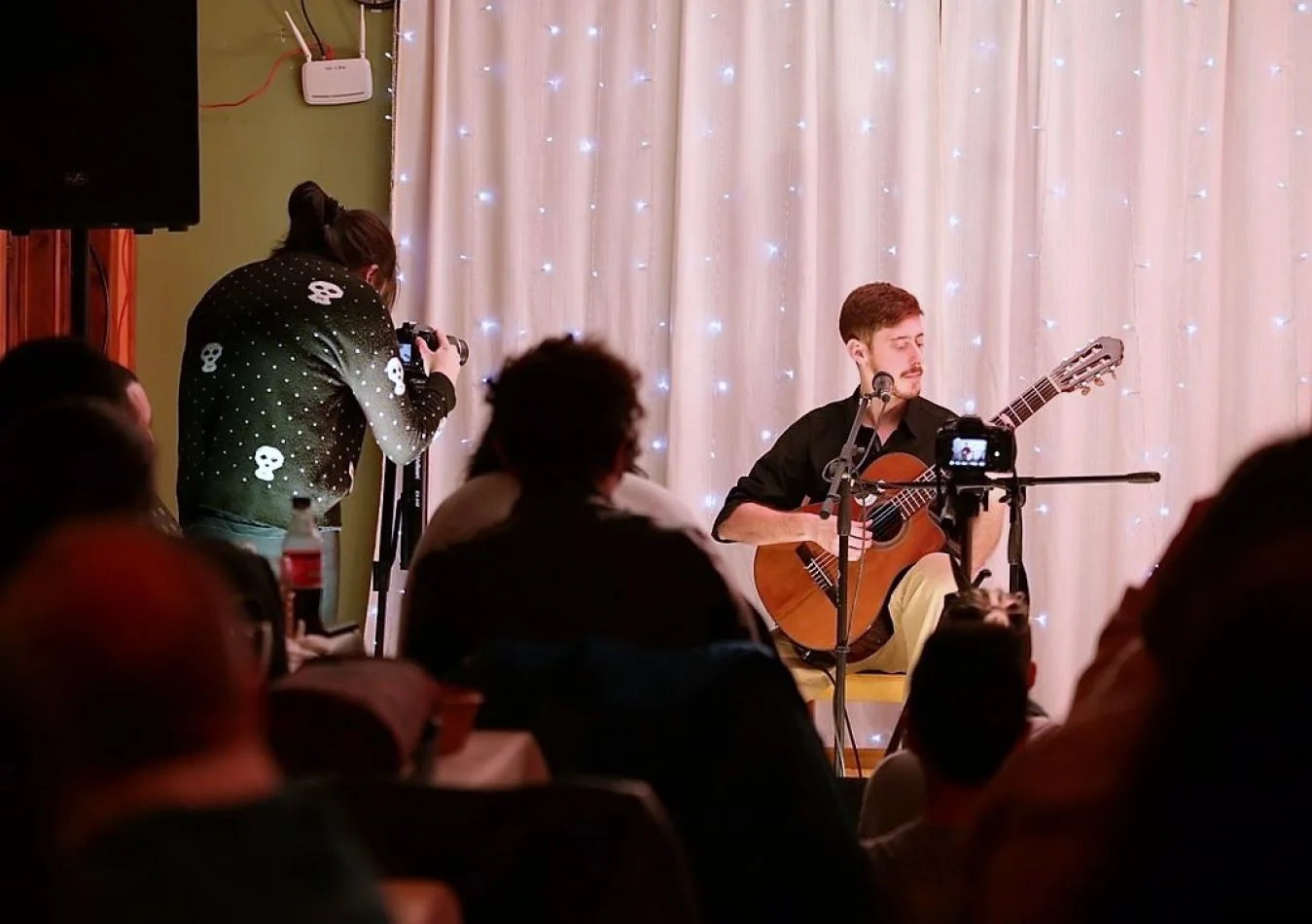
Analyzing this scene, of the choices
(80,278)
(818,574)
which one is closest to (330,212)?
(80,278)

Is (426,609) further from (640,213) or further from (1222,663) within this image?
(640,213)

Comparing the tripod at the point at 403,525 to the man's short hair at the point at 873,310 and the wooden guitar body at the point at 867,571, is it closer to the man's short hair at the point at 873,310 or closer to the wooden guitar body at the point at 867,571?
the wooden guitar body at the point at 867,571

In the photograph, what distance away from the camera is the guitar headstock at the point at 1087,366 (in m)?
3.70

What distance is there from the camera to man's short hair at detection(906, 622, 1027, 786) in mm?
1638

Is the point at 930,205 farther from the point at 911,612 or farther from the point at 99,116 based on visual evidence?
the point at 99,116

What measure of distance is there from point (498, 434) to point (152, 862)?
1.23 m

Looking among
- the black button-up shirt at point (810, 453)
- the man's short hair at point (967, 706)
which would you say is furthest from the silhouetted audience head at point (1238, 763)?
the black button-up shirt at point (810, 453)

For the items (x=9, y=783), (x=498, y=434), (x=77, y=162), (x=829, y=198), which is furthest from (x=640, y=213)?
(x=9, y=783)

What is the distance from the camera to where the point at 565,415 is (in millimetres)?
1813

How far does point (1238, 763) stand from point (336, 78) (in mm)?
4012

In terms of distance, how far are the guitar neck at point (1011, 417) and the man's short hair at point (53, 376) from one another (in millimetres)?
2109

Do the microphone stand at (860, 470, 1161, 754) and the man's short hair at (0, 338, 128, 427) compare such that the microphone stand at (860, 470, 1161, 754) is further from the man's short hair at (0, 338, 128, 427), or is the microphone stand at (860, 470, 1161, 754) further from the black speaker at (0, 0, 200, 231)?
the man's short hair at (0, 338, 128, 427)

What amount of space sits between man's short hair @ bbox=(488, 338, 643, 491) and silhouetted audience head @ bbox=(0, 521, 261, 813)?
3.69 feet

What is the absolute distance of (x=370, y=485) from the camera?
4.52 m
